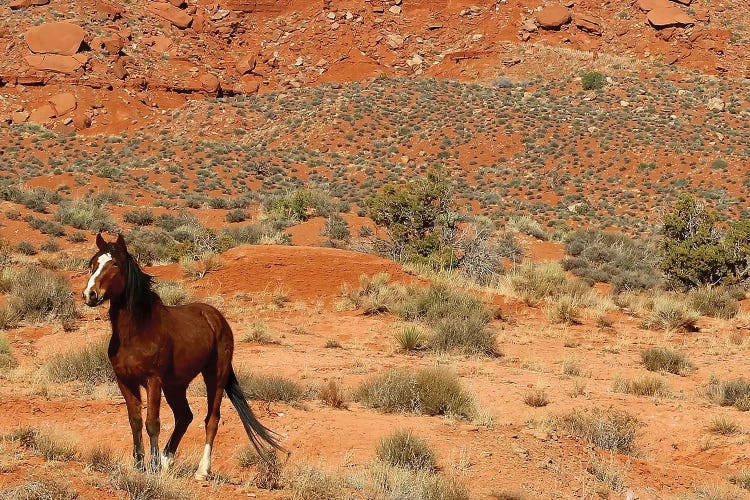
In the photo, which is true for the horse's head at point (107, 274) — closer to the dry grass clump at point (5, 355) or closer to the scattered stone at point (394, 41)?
the dry grass clump at point (5, 355)

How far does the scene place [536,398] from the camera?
35.1 feet

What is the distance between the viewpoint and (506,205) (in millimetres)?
40406

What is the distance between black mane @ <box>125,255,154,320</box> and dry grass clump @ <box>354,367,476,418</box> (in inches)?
193

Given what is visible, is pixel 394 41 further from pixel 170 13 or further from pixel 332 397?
pixel 332 397

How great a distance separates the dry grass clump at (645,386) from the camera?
462 inches

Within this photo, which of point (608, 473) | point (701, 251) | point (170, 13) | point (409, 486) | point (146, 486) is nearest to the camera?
point (146, 486)

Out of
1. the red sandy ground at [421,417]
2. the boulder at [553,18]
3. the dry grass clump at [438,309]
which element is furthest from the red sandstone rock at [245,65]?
the dry grass clump at [438,309]

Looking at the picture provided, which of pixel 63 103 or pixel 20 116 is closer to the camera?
pixel 20 116

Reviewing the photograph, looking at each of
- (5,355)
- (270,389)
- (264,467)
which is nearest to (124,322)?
(264,467)

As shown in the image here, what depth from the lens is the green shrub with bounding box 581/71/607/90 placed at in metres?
56.4

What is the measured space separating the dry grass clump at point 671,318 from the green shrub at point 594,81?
1656 inches

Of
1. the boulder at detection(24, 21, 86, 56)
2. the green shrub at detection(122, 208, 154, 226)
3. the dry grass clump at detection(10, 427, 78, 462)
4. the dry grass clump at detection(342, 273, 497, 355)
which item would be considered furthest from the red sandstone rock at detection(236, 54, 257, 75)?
the dry grass clump at detection(10, 427, 78, 462)

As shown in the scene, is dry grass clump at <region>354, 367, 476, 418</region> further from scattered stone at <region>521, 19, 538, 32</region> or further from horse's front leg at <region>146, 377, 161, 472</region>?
scattered stone at <region>521, 19, 538, 32</region>

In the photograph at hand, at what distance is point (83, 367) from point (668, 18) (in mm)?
64099
